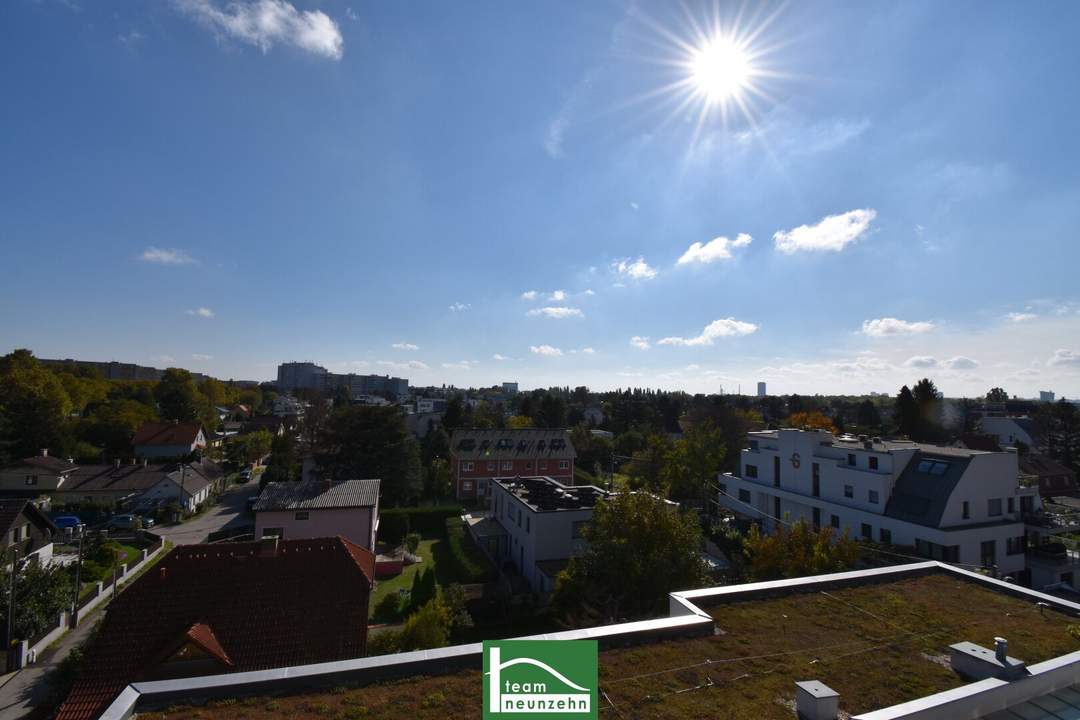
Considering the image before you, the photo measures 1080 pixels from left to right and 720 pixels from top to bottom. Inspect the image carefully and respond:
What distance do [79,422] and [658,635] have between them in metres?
83.3

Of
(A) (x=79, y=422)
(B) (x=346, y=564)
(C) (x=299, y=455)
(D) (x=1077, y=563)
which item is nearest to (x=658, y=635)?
(B) (x=346, y=564)

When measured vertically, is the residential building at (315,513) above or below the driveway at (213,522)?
above

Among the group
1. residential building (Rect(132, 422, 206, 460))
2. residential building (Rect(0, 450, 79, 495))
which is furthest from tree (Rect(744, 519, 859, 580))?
residential building (Rect(132, 422, 206, 460))

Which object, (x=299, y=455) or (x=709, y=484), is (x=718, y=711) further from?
(x=299, y=455)

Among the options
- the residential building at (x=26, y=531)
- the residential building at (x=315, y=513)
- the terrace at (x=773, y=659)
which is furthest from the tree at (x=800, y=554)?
the residential building at (x=26, y=531)

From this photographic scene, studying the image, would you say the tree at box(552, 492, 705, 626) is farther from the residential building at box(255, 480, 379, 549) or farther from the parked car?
the parked car

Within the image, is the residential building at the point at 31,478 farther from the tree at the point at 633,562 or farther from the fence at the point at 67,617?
the tree at the point at 633,562

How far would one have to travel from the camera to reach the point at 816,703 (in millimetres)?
5590

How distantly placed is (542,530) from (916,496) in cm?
2148

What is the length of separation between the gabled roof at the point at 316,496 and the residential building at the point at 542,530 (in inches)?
354

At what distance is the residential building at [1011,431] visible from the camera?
7238cm

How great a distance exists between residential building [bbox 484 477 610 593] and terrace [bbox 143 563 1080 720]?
47.6ft

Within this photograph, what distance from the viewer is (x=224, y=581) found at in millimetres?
15875

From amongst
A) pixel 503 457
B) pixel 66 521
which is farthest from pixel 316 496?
pixel 66 521
